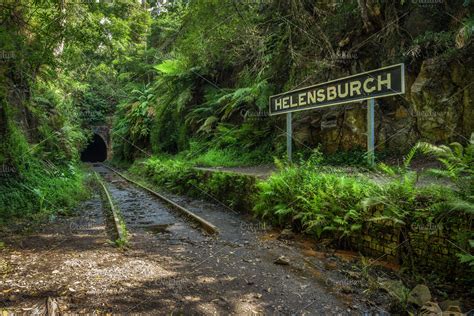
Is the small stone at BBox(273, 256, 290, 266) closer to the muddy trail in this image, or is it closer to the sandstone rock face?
the muddy trail

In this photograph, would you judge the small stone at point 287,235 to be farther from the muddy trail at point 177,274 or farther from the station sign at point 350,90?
the station sign at point 350,90

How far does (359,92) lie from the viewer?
6.22 m

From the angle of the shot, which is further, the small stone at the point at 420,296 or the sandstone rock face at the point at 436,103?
the sandstone rock face at the point at 436,103

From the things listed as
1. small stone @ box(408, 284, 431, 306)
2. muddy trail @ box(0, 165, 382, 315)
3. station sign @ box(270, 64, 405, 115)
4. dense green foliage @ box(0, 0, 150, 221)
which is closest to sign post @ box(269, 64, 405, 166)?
station sign @ box(270, 64, 405, 115)

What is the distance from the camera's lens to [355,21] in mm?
9055

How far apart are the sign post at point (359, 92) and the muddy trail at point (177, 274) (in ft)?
9.64

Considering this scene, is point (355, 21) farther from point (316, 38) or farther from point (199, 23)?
point (199, 23)

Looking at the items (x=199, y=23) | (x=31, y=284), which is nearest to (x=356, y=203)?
(x=31, y=284)

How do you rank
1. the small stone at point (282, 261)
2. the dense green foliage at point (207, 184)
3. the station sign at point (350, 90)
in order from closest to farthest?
1. the small stone at point (282, 261)
2. the station sign at point (350, 90)
3. the dense green foliage at point (207, 184)

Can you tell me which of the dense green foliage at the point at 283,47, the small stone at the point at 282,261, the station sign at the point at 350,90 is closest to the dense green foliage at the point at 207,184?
the dense green foliage at the point at 283,47

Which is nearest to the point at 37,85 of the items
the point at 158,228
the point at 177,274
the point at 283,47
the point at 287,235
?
the point at 158,228

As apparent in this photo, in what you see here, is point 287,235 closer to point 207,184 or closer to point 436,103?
point 436,103

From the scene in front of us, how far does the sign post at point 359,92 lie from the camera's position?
5.52m

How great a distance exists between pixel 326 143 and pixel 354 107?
4.15 ft
